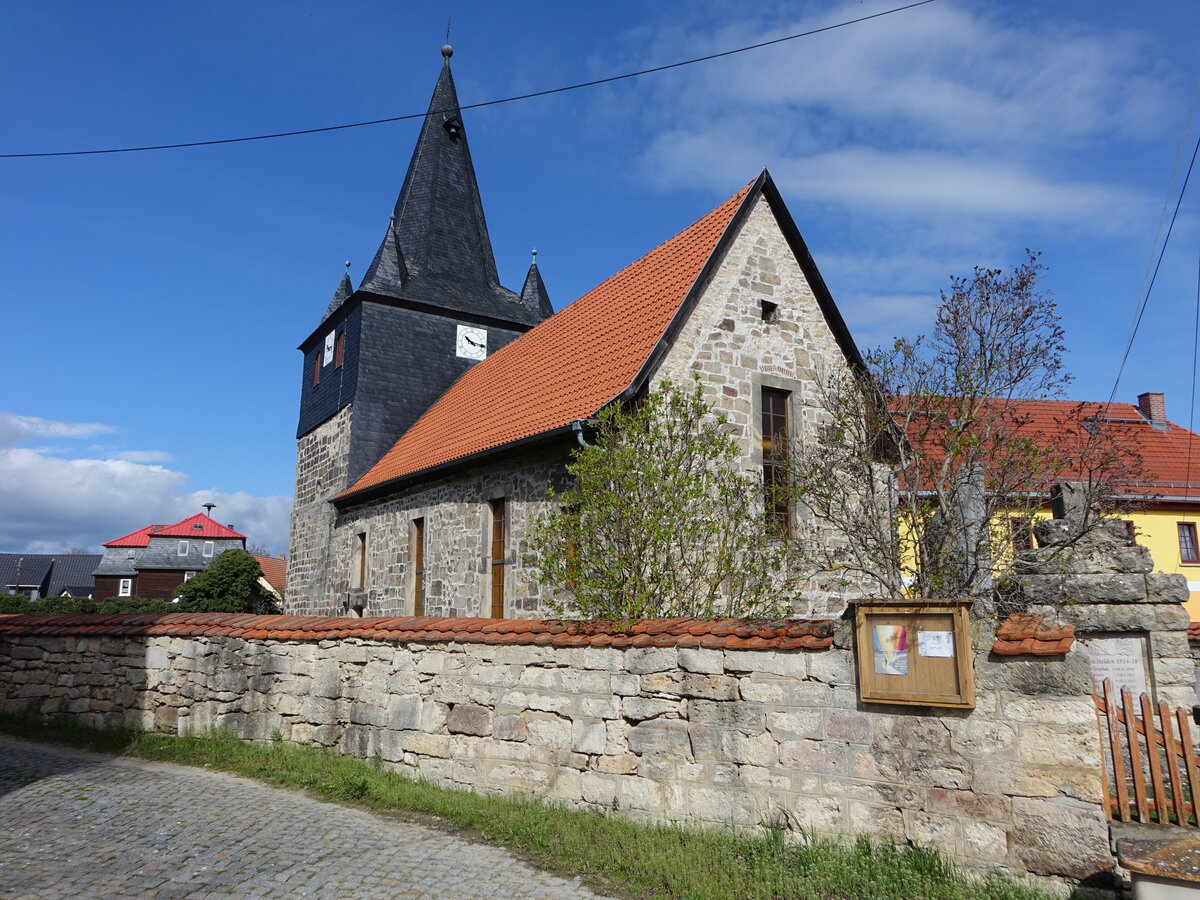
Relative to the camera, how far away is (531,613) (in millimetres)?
11164

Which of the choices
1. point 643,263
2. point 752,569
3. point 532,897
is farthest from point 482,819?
point 643,263

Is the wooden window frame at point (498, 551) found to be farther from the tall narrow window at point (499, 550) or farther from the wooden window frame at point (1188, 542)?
the wooden window frame at point (1188, 542)

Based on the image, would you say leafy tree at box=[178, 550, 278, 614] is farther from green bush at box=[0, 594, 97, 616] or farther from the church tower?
the church tower

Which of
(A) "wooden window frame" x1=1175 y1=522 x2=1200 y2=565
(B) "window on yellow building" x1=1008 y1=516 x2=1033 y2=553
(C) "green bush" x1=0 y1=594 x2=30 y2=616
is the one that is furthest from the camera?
(C) "green bush" x1=0 y1=594 x2=30 y2=616

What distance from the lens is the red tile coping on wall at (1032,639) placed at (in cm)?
446

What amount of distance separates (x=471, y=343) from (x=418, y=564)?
792 cm

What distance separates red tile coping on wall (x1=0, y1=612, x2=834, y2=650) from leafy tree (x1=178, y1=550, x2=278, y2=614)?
16079mm

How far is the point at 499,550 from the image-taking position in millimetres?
12328

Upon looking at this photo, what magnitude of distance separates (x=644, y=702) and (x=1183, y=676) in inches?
225

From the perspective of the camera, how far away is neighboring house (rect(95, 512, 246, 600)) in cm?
4728

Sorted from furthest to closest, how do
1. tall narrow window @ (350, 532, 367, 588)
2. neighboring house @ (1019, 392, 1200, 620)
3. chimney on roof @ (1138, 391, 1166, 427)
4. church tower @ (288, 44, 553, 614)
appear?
chimney on roof @ (1138, 391, 1166, 427) → neighboring house @ (1019, 392, 1200, 620) → church tower @ (288, 44, 553, 614) → tall narrow window @ (350, 532, 367, 588)

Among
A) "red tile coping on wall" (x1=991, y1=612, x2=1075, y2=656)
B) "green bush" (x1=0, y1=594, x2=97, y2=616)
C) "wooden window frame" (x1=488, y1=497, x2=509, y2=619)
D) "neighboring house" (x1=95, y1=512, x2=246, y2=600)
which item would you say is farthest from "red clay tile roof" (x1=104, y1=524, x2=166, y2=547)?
"red tile coping on wall" (x1=991, y1=612, x2=1075, y2=656)

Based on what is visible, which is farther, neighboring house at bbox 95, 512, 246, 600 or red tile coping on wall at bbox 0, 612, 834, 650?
neighboring house at bbox 95, 512, 246, 600

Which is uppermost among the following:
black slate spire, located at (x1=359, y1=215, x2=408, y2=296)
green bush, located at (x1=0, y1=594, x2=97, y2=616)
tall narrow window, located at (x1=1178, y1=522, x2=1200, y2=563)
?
black slate spire, located at (x1=359, y1=215, x2=408, y2=296)
